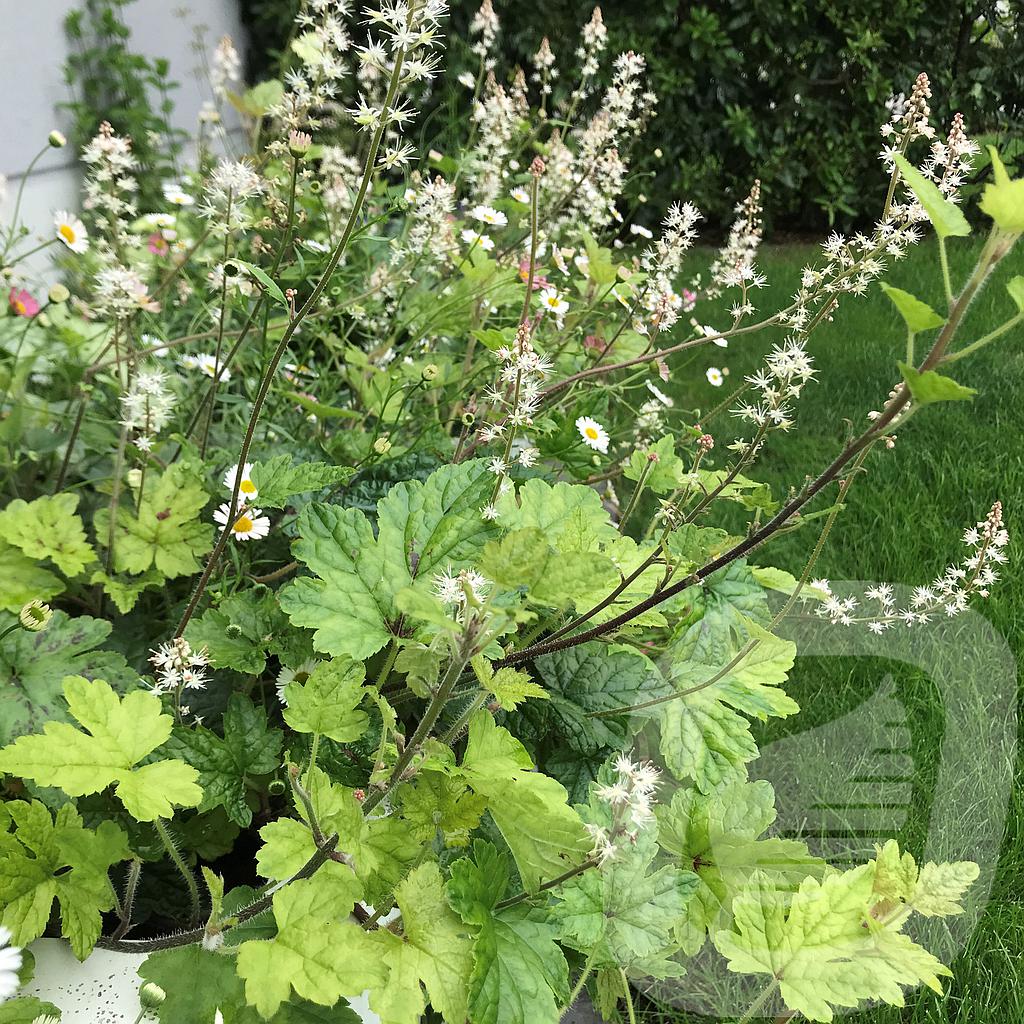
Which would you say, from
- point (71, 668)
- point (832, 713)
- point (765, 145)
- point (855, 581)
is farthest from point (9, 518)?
point (765, 145)

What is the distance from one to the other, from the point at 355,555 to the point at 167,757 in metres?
0.30

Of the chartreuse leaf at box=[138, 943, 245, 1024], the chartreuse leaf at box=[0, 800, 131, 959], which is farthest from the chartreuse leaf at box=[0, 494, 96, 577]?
the chartreuse leaf at box=[138, 943, 245, 1024]

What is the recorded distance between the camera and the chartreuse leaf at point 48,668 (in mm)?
1001

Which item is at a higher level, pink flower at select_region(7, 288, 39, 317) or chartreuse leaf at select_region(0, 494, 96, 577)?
pink flower at select_region(7, 288, 39, 317)

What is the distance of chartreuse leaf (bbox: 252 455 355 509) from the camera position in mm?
1041

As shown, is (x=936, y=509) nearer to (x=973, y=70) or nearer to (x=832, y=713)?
(x=832, y=713)

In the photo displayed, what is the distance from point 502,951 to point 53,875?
45 centimetres

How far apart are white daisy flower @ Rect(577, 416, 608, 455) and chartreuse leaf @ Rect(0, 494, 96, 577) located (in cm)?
79

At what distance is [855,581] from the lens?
172 cm

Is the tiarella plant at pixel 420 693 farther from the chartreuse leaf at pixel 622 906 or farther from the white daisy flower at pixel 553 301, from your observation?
the white daisy flower at pixel 553 301

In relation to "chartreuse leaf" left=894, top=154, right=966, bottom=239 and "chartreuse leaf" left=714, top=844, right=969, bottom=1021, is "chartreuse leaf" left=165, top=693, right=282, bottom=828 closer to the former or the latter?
"chartreuse leaf" left=714, top=844, right=969, bottom=1021

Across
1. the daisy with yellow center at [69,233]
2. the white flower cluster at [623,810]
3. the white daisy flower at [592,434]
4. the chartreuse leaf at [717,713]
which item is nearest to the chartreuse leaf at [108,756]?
the white flower cluster at [623,810]

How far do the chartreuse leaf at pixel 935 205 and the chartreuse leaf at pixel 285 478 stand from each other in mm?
714

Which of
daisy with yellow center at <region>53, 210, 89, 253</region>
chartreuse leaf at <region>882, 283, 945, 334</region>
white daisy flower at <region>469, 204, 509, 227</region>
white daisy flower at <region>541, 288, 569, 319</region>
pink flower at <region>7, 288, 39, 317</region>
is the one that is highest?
white daisy flower at <region>469, 204, 509, 227</region>
